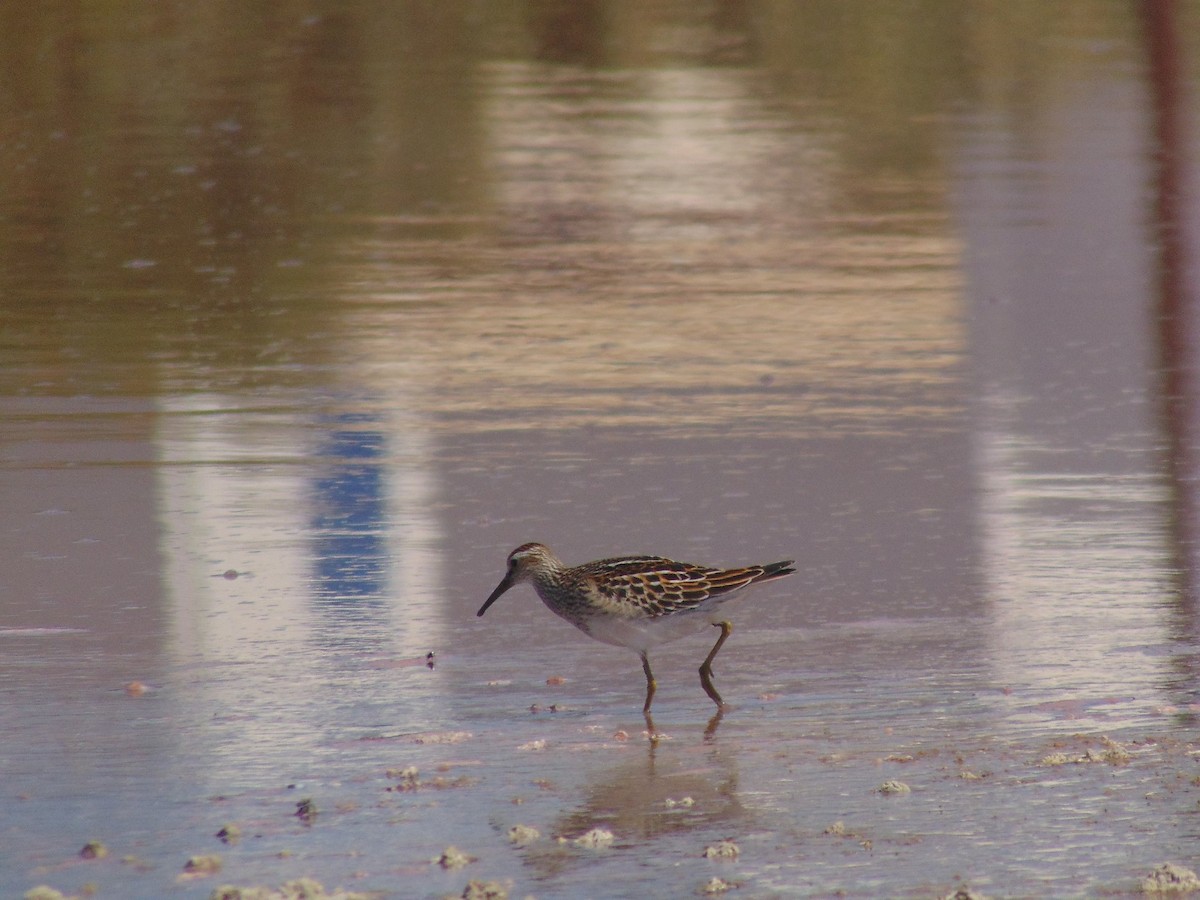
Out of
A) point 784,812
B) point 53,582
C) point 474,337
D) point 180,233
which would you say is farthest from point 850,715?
point 180,233

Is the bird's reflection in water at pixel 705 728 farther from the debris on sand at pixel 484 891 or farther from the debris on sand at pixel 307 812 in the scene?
the debris on sand at pixel 484 891

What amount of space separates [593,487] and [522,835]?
13.6ft

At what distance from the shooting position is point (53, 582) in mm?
8242

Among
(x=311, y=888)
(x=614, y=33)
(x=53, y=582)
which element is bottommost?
(x=614, y=33)

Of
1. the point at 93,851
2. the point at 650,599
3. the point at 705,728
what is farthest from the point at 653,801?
the point at 93,851

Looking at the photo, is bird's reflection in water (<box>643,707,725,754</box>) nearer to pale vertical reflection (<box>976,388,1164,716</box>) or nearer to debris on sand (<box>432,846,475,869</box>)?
pale vertical reflection (<box>976,388,1164,716</box>)

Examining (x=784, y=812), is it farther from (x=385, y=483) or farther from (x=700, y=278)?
(x=700, y=278)

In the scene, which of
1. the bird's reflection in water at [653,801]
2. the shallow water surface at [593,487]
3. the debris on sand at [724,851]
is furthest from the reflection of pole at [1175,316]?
the debris on sand at [724,851]

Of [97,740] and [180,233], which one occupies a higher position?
[97,740]

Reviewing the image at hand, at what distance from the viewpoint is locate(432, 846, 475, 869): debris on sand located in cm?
524

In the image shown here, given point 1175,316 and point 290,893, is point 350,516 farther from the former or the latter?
point 1175,316

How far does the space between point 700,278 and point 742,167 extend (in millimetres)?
4486

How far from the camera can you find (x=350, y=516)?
916cm

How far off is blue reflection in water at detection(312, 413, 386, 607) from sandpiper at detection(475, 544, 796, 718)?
119 centimetres
